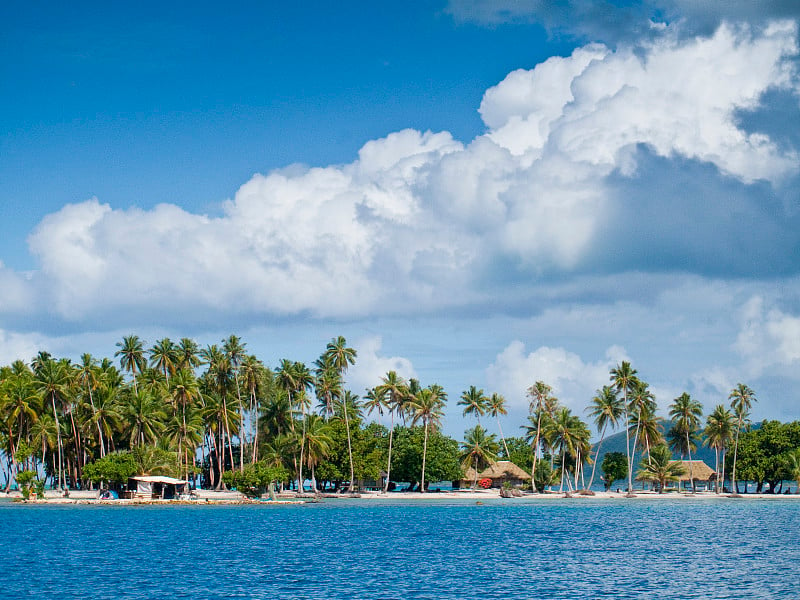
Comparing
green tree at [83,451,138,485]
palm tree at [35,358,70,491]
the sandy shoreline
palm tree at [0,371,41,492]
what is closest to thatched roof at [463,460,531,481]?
the sandy shoreline

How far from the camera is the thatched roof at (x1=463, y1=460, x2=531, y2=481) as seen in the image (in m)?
125

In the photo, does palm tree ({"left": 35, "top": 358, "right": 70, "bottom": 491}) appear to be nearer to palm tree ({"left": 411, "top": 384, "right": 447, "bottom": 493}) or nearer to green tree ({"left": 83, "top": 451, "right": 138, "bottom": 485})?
green tree ({"left": 83, "top": 451, "right": 138, "bottom": 485})

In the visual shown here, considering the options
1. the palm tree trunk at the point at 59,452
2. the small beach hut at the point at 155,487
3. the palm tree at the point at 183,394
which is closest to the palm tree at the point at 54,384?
the palm tree trunk at the point at 59,452

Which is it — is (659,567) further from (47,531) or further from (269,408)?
(269,408)

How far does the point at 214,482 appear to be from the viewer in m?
122

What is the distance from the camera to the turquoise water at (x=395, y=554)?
38.5 m

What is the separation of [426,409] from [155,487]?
37.3 m

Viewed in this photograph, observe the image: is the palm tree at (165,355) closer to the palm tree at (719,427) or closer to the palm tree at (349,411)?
the palm tree at (349,411)

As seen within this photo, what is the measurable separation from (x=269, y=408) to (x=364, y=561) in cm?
6912

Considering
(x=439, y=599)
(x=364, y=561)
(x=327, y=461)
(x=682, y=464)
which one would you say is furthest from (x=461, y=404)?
(x=439, y=599)

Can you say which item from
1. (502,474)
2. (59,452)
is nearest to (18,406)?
(59,452)

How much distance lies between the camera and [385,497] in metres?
115

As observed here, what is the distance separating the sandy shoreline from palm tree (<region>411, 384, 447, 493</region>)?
6166mm

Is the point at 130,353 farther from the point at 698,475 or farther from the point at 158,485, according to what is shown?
the point at 698,475
